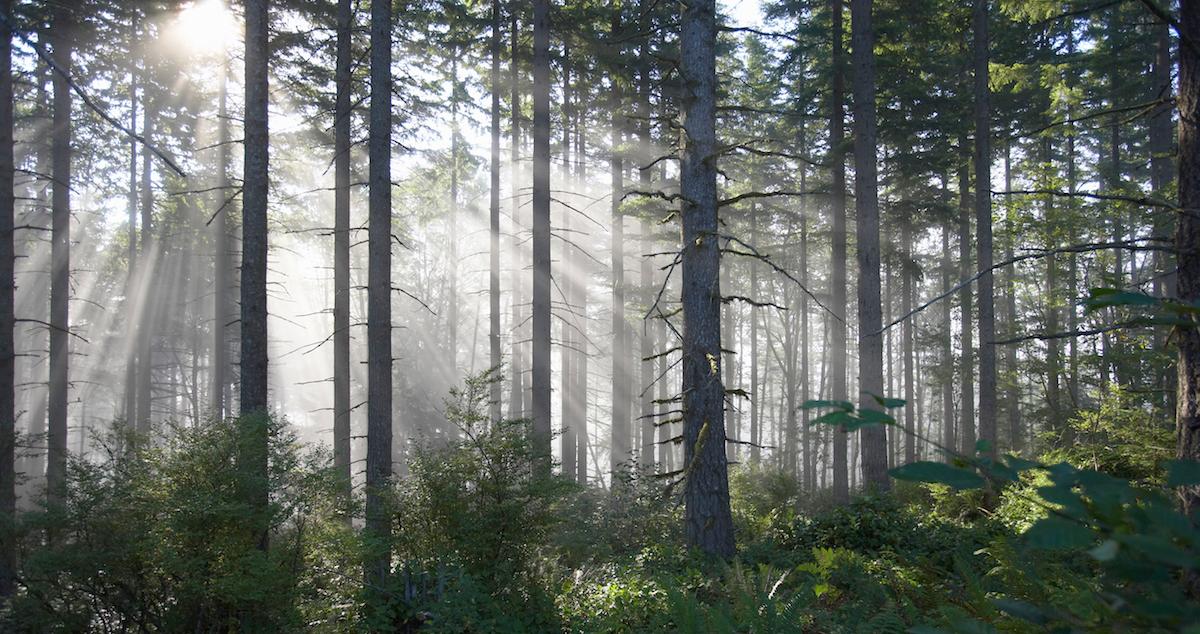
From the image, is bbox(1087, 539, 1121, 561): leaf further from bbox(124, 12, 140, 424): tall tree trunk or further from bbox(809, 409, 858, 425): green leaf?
bbox(124, 12, 140, 424): tall tree trunk

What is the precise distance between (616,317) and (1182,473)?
20.7 metres

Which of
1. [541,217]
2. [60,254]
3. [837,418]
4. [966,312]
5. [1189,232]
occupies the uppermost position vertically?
[541,217]

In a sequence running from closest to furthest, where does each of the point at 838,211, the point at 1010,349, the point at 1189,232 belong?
the point at 1189,232 < the point at 838,211 < the point at 1010,349

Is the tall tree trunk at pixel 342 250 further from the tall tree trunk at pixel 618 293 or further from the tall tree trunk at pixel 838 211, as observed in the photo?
the tall tree trunk at pixel 838 211

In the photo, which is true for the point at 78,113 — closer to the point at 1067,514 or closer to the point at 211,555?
the point at 211,555

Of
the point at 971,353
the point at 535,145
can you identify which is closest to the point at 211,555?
the point at 535,145

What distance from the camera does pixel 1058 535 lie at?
1.09 meters

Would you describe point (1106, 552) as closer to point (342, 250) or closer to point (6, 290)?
point (6, 290)

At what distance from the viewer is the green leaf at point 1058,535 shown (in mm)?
1040

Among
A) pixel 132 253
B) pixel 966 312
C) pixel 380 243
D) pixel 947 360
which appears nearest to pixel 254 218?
pixel 380 243

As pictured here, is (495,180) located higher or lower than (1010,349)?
higher

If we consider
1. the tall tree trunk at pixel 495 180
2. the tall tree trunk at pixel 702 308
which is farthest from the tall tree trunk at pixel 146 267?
the tall tree trunk at pixel 702 308

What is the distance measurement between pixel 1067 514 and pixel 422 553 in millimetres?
7007

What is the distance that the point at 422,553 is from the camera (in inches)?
284
